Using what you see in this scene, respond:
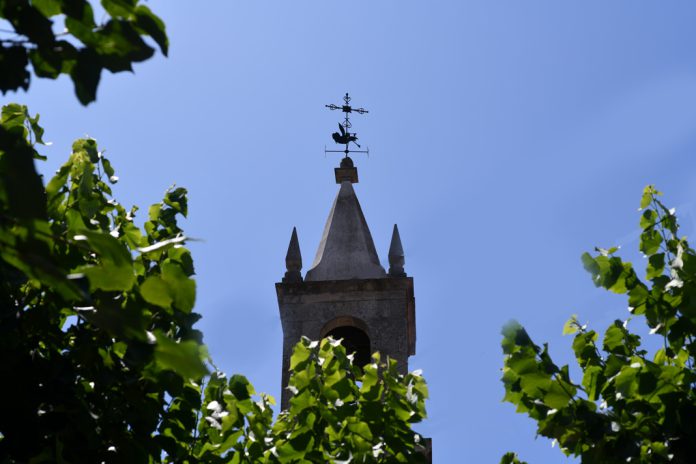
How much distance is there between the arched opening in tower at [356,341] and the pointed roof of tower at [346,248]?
88 centimetres

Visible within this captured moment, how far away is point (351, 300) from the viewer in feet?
48.8

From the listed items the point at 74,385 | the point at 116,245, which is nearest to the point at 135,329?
the point at 116,245

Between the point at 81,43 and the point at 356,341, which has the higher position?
the point at 356,341

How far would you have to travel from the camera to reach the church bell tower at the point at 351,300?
47.4 ft

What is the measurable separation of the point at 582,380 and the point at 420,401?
0.84 meters

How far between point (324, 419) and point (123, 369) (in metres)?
1.10

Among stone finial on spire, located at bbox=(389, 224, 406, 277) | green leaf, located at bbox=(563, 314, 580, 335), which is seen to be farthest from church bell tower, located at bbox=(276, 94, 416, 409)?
green leaf, located at bbox=(563, 314, 580, 335)

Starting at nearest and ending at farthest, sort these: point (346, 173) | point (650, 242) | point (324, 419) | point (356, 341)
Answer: point (324, 419)
point (650, 242)
point (356, 341)
point (346, 173)

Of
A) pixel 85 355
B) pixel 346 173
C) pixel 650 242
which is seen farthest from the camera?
pixel 346 173

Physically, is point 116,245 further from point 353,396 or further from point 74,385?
point 353,396

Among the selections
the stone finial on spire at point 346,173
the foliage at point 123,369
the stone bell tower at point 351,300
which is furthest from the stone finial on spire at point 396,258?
the foliage at point 123,369

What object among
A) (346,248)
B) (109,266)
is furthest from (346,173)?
(109,266)

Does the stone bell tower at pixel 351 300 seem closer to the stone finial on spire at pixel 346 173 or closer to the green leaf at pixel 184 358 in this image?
the stone finial on spire at pixel 346 173

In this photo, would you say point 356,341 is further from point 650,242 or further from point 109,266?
point 109,266
